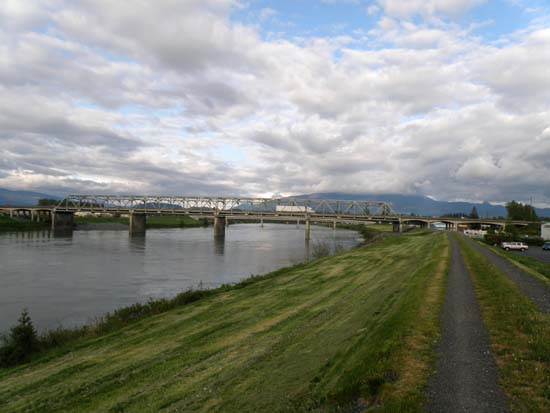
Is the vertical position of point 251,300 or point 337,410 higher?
point 337,410

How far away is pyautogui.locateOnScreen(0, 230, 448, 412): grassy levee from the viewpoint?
26.1 ft

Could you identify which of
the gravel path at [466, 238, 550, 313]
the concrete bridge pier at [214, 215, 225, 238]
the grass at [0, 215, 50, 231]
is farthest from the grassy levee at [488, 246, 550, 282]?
the grass at [0, 215, 50, 231]

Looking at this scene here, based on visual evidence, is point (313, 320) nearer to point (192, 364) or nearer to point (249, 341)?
point (249, 341)

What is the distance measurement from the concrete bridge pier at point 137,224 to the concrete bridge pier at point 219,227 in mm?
24060

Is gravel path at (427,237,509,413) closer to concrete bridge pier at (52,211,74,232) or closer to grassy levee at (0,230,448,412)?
grassy levee at (0,230,448,412)

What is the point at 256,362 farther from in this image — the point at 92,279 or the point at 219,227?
the point at 219,227

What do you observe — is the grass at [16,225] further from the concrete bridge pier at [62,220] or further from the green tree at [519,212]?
the green tree at [519,212]

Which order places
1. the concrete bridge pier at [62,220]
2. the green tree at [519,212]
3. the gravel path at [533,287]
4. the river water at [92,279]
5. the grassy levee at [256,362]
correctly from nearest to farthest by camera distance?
the grassy levee at [256,362] < the gravel path at [533,287] < the river water at [92,279] < the concrete bridge pier at [62,220] < the green tree at [519,212]

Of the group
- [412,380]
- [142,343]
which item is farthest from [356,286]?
[412,380]

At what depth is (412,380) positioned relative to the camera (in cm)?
742

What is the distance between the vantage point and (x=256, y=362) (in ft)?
35.9

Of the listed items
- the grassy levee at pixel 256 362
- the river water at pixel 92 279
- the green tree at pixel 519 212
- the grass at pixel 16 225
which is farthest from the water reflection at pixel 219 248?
the green tree at pixel 519 212

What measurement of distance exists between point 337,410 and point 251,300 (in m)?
16.0

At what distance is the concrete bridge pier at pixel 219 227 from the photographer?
107 m
